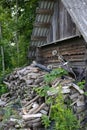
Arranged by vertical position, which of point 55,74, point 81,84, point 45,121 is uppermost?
point 55,74

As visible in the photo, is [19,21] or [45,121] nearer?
[45,121]

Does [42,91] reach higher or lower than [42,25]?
lower

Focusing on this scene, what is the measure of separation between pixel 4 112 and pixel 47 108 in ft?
5.59

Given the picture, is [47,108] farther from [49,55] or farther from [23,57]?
[23,57]

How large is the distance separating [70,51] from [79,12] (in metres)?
2.27

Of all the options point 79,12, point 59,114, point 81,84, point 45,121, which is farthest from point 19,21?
point 59,114

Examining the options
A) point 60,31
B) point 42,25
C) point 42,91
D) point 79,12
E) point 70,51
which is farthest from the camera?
point 42,25

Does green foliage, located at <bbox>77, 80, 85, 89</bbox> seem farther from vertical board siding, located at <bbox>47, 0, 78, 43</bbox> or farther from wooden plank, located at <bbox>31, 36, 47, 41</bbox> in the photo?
wooden plank, located at <bbox>31, 36, 47, 41</bbox>

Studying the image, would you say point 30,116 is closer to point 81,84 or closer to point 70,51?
point 81,84

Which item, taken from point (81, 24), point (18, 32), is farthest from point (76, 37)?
point (18, 32)

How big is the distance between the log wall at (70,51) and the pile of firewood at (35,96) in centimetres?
97

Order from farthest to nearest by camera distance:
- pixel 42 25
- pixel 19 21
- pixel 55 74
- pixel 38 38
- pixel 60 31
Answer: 1. pixel 19 21
2. pixel 38 38
3. pixel 42 25
4. pixel 60 31
5. pixel 55 74

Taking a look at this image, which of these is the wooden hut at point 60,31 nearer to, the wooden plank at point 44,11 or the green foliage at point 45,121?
the wooden plank at point 44,11

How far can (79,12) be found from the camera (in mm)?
7852
